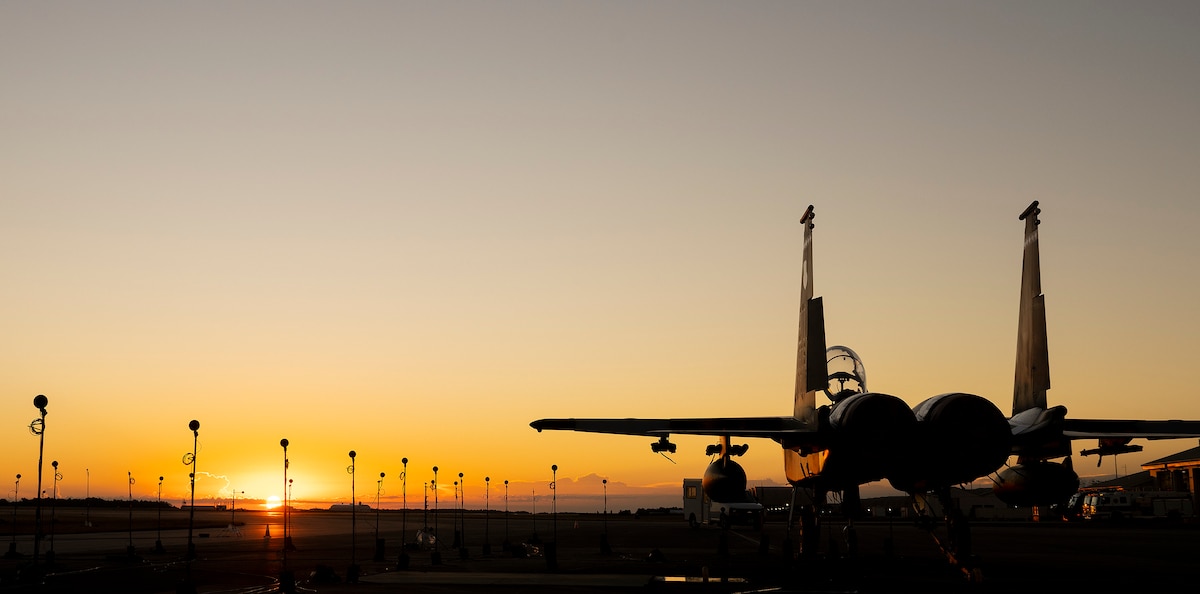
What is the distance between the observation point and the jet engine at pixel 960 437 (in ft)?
61.4

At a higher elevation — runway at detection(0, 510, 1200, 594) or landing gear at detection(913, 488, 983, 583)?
landing gear at detection(913, 488, 983, 583)

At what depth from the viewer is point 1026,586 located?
22125 mm

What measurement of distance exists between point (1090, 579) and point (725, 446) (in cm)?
967

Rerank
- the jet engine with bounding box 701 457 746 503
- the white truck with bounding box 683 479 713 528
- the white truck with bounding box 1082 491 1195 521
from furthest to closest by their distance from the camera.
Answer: the white truck with bounding box 1082 491 1195 521
the white truck with bounding box 683 479 713 528
the jet engine with bounding box 701 457 746 503

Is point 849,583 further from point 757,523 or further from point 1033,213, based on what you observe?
point 757,523

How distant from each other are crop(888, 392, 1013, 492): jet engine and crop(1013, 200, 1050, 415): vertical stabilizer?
167 cm

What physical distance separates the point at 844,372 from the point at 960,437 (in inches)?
370

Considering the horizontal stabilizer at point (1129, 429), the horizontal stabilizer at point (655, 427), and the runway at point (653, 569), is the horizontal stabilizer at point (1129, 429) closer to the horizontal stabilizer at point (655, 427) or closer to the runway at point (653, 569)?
the runway at point (653, 569)

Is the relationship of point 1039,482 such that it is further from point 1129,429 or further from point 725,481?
point 725,481

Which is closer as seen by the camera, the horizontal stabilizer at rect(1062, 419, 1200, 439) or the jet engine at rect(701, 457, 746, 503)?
the horizontal stabilizer at rect(1062, 419, 1200, 439)

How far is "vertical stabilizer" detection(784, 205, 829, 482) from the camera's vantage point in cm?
2162

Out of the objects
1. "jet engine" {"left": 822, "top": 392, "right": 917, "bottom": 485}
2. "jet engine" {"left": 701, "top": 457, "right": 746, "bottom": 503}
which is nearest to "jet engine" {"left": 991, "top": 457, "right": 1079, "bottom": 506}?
"jet engine" {"left": 822, "top": 392, "right": 917, "bottom": 485}

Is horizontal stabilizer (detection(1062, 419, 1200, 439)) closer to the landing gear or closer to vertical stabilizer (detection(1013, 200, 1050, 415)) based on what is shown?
vertical stabilizer (detection(1013, 200, 1050, 415))

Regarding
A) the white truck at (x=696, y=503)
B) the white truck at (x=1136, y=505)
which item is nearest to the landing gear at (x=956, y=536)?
the white truck at (x=696, y=503)
